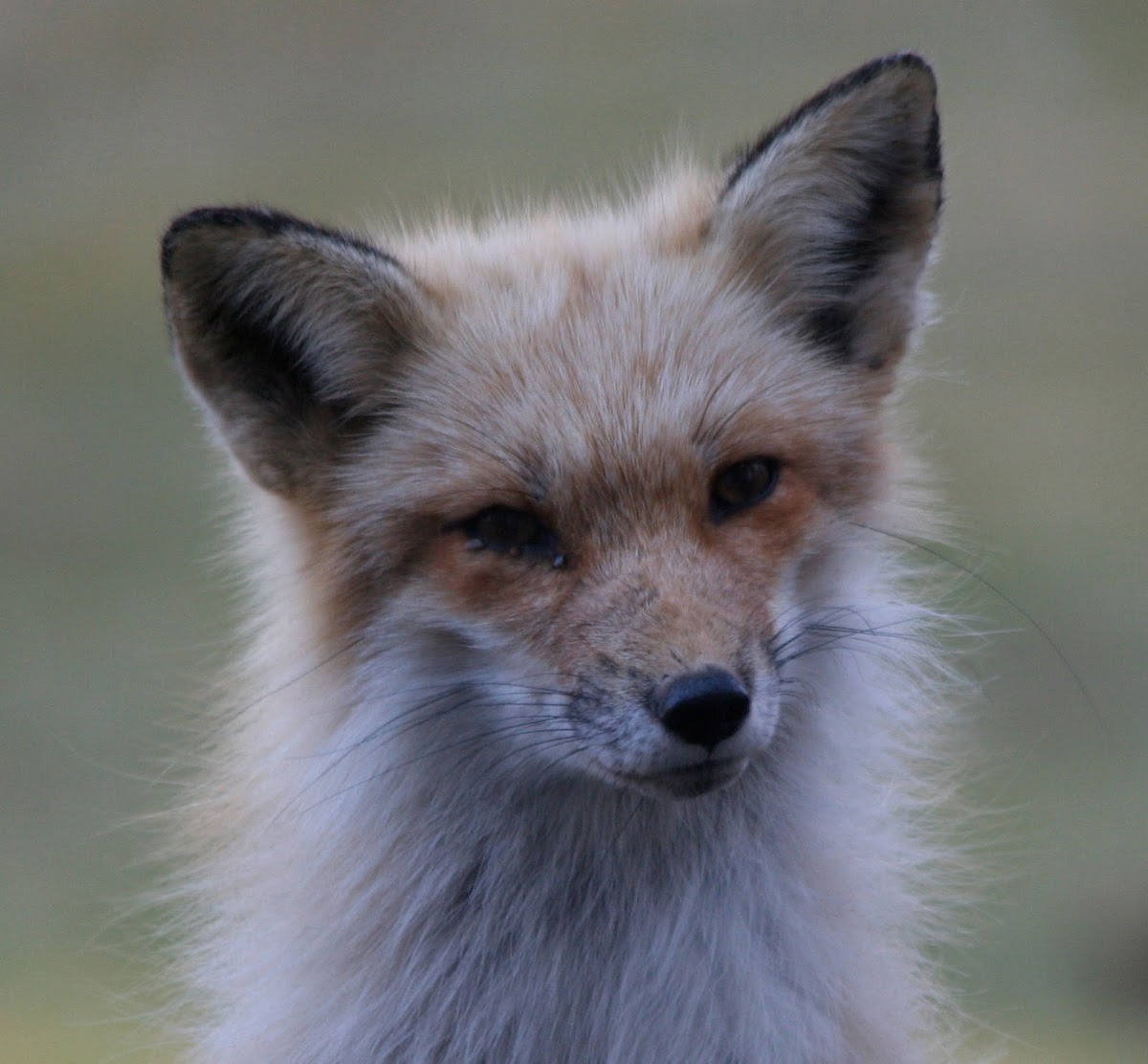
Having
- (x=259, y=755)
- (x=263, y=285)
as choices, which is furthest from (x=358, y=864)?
(x=263, y=285)

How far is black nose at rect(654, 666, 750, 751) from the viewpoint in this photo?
257 centimetres

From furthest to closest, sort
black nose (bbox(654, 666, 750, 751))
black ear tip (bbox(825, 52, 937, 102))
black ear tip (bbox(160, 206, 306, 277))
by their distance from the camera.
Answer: black ear tip (bbox(825, 52, 937, 102)) → black ear tip (bbox(160, 206, 306, 277)) → black nose (bbox(654, 666, 750, 751))

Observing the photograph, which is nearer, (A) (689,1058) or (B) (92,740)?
(A) (689,1058)

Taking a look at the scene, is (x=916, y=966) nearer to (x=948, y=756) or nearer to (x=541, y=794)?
(x=948, y=756)

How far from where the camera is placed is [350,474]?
3066 millimetres

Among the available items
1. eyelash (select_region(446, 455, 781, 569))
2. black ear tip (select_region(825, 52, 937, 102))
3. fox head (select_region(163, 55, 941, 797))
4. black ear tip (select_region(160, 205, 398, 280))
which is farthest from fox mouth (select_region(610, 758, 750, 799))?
black ear tip (select_region(825, 52, 937, 102))

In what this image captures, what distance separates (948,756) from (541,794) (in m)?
1.01

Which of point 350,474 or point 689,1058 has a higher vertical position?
point 350,474

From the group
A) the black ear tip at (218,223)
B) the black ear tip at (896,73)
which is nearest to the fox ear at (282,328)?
the black ear tip at (218,223)

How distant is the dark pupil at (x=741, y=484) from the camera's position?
9.54 feet

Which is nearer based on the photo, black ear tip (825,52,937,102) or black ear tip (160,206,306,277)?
black ear tip (160,206,306,277)

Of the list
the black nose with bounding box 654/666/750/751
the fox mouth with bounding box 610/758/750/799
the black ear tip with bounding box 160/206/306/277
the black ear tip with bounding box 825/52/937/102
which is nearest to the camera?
the black nose with bounding box 654/666/750/751

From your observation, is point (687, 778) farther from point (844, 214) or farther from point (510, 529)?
point (844, 214)

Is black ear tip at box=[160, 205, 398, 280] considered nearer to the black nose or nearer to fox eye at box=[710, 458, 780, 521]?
fox eye at box=[710, 458, 780, 521]
